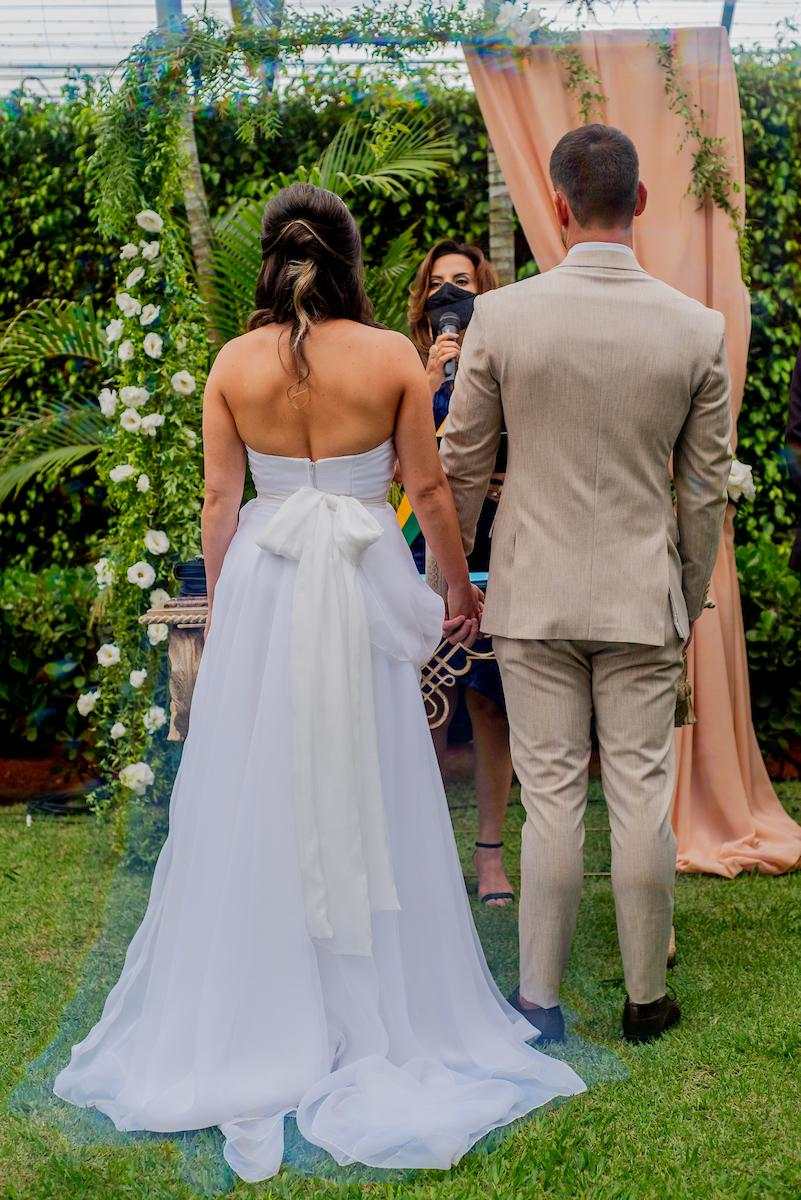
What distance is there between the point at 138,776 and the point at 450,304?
187 cm

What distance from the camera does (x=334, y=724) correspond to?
272 centimetres

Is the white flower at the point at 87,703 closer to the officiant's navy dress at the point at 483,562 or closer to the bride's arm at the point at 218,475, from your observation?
the officiant's navy dress at the point at 483,562

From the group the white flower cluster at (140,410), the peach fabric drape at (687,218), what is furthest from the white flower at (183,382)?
the peach fabric drape at (687,218)

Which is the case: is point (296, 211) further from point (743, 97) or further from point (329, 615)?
point (743, 97)

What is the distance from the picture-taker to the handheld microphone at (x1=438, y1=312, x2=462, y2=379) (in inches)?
149

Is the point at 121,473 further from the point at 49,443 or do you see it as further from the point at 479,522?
the point at 49,443

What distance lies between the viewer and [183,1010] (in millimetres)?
2701

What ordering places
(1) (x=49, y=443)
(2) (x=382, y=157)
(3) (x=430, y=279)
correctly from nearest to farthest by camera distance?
1. (3) (x=430, y=279)
2. (2) (x=382, y=157)
3. (1) (x=49, y=443)

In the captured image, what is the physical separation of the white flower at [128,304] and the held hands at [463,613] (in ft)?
5.95

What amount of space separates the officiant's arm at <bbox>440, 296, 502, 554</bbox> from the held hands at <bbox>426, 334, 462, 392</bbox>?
2.81 feet

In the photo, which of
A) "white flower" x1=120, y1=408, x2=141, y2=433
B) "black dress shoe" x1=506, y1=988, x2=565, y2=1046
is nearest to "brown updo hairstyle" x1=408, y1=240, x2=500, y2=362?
"white flower" x1=120, y1=408, x2=141, y2=433

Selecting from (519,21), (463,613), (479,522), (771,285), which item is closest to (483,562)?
(479,522)

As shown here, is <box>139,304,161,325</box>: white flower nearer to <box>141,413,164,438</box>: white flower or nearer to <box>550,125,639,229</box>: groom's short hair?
<box>141,413,164,438</box>: white flower

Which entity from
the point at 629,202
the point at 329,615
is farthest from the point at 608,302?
the point at 329,615
